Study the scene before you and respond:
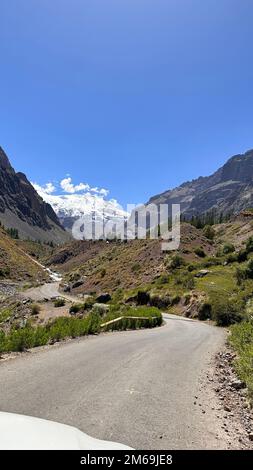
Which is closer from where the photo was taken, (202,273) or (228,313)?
(228,313)

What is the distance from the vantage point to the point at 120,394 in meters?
8.59

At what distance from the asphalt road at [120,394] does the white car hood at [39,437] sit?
980 mm

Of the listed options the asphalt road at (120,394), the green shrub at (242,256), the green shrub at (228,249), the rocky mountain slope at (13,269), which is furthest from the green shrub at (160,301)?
the rocky mountain slope at (13,269)

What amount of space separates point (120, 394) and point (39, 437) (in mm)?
4110

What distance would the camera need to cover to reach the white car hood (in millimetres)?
4516

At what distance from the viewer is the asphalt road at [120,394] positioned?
21.2 feet

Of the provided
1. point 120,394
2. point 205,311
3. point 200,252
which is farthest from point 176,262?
point 120,394

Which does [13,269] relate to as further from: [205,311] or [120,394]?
[120,394]

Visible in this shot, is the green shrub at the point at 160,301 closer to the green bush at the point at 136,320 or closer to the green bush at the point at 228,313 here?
the green bush at the point at 228,313

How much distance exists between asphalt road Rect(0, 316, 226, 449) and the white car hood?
0.98m

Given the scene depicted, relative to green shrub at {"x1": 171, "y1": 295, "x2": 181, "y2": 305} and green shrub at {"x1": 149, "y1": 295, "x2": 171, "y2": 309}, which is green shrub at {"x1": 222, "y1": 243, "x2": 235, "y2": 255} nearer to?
green shrub at {"x1": 149, "y1": 295, "x2": 171, "y2": 309}
